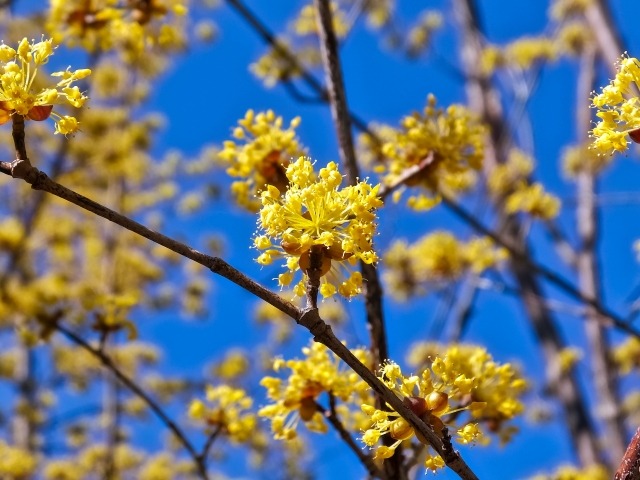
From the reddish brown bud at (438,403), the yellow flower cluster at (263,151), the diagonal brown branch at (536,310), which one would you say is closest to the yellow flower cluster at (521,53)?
the diagonal brown branch at (536,310)

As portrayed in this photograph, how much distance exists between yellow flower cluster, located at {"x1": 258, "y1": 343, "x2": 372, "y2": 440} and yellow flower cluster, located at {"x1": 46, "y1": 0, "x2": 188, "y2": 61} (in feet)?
5.51

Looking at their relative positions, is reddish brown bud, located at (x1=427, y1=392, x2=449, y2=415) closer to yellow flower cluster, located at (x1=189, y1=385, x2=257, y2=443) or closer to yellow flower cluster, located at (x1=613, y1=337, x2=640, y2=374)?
yellow flower cluster, located at (x1=189, y1=385, x2=257, y2=443)

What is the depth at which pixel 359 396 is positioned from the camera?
245 centimetres

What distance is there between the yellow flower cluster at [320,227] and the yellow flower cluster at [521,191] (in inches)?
166

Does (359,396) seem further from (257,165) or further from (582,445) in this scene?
(582,445)

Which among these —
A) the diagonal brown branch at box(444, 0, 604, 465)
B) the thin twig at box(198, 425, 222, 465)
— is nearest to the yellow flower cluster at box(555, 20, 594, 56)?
the diagonal brown branch at box(444, 0, 604, 465)

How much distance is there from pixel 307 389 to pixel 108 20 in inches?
78.7

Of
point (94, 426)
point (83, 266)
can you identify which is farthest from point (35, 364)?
point (83, 266)

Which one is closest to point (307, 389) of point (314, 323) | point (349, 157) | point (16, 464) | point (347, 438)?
point (347, 438)

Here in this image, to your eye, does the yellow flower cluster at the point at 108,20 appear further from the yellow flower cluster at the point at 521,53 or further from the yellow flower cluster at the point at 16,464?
the yellow flower cluster at the point at 521,53

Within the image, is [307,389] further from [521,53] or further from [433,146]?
[521,53]

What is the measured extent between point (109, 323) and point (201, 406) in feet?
2.34

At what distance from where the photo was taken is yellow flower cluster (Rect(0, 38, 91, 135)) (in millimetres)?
1939

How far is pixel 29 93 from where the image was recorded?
6.50 feet
